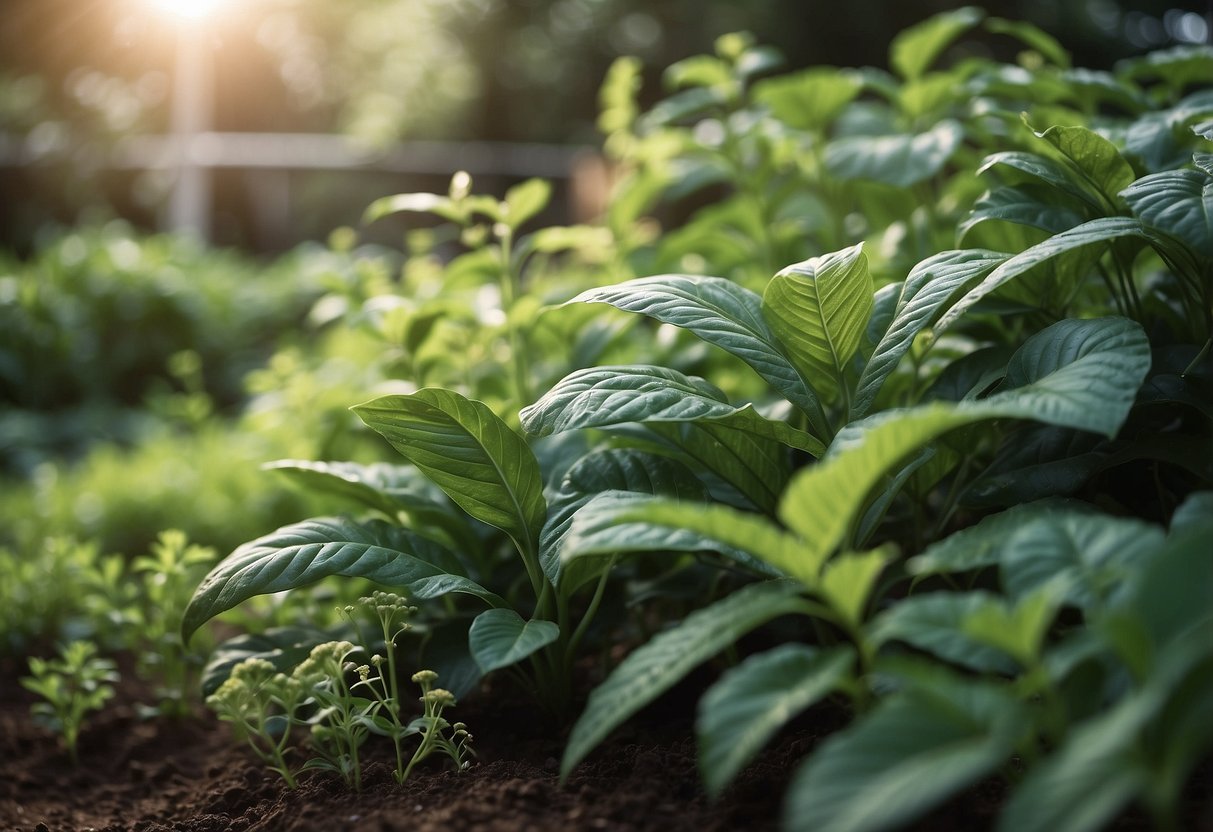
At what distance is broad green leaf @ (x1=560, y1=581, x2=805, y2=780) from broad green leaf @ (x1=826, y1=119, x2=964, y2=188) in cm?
108

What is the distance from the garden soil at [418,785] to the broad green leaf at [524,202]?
0.89 meters

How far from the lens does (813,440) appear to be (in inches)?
50.1

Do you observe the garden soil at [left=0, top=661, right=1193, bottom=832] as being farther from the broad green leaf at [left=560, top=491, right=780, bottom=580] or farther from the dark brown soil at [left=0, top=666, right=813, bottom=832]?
the broad green leaf at [left=560, top=491, right=780, bottom=580]

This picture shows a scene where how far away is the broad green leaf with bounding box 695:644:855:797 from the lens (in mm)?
829

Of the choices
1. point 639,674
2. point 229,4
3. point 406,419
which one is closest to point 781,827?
point 639,674

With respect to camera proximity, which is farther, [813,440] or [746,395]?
[746,395]

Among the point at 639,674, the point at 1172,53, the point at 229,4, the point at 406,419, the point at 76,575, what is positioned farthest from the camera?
the point at 229,4

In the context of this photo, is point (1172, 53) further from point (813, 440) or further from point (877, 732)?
point (877, 732)

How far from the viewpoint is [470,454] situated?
1.38m

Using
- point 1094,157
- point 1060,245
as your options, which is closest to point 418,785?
point 1060,245

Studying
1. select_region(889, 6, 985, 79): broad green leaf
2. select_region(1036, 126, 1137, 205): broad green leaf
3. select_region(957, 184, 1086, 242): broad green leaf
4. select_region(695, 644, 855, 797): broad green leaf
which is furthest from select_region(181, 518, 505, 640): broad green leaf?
select_region(889, 6, 985, 79): broad green leaf

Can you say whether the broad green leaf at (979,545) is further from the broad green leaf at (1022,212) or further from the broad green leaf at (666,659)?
the broad green leaf at (1022,212)

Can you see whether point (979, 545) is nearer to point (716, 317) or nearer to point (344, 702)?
point (716, 317)

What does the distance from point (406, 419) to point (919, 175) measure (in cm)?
108
